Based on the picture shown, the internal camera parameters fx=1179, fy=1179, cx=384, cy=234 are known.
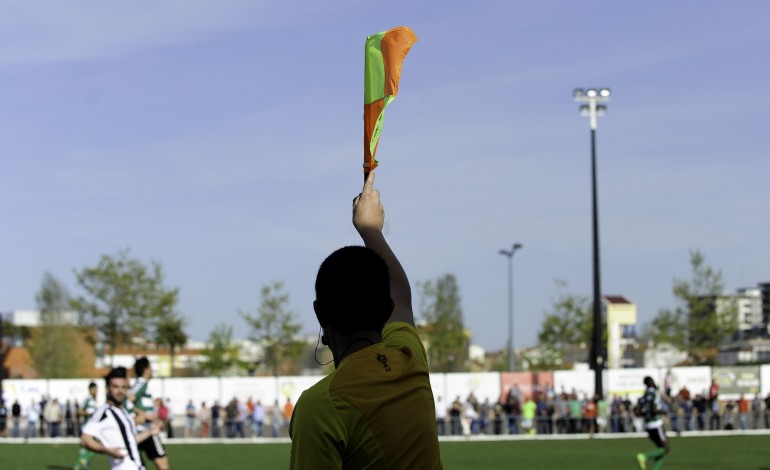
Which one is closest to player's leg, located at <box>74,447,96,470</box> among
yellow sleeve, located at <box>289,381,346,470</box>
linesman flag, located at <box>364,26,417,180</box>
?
linesman flag, located at <box>364,26,417,180</box>

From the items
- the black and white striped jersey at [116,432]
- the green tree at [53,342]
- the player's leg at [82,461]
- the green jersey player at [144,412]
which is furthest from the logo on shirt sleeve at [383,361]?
the green tree at [53,342]

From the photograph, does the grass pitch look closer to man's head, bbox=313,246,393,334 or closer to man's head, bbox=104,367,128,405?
man's head, bbox=104,367,128,405

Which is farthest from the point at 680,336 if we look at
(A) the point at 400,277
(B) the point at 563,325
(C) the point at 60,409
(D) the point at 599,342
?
(A) the point at 400,277

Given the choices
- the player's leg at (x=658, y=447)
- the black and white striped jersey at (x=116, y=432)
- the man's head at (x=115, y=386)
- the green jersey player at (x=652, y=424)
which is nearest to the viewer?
the black and white striped jersey at (x=116, y=432)

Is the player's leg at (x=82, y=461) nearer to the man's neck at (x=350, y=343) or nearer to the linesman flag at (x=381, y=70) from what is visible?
the linesman flag at (x=381, y=70)

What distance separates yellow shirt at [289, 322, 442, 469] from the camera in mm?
2959

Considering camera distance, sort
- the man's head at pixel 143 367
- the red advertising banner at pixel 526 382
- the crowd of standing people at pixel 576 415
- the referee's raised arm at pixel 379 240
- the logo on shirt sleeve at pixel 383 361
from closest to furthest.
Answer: the logo on shirt sleeve at pixel 383 361, the referee's raised arm at pixel 379 240, the man's head at pixel 143 367, the crowd of standing people at pixel 576 415, the red advertising banner at pixel 526 382

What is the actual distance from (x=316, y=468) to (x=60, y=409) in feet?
144

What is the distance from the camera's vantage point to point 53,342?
273 ft

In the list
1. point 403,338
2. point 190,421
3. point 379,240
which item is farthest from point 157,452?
point 190,421

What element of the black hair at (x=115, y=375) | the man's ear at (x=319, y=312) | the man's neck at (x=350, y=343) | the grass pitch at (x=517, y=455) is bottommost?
the grass pitch at (x=517, y=455)

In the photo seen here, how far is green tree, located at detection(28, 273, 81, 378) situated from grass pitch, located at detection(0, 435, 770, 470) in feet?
151

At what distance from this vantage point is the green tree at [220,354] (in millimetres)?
80312

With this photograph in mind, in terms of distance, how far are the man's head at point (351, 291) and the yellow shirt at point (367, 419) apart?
0.09m
